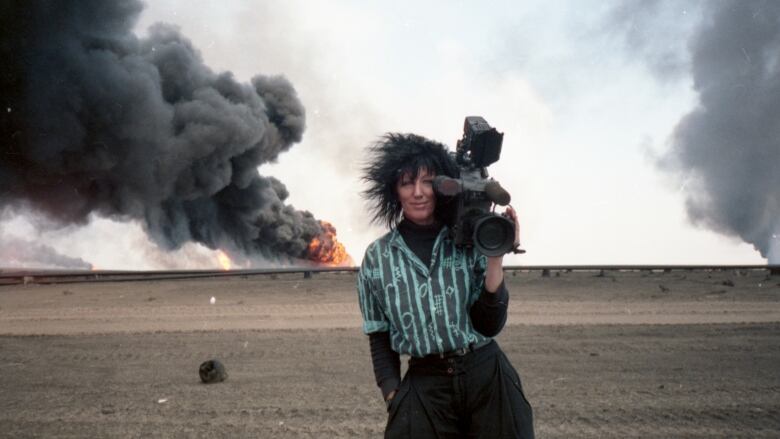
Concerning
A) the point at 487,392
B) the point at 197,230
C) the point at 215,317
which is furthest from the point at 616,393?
the point at 197,230

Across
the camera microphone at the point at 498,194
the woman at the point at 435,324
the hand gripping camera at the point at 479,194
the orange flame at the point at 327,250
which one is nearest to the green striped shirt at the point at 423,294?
the woman at the point at 435,324

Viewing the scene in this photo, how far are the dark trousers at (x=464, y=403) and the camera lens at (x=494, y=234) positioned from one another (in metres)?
0.41

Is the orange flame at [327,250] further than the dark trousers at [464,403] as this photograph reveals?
Yes

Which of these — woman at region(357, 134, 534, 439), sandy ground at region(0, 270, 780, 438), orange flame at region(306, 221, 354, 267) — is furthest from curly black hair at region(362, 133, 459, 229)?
orange flame at region(306, 221, 354, 267)

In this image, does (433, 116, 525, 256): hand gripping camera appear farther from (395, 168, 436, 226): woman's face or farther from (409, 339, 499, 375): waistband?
(409, 339, 499, 375): waistband

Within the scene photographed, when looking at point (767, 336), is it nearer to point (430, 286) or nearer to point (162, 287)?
point (430, 286)

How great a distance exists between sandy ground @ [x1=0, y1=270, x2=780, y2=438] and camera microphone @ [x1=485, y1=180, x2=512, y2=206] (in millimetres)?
3527

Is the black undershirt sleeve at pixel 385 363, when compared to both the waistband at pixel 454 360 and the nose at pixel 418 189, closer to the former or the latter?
the waistband at pixel 454 360

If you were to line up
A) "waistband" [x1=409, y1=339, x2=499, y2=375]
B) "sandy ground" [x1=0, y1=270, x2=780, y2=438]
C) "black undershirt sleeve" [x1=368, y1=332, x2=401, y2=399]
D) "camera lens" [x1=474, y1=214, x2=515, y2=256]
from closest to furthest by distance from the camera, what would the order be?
1. "camera lens" [x1=474, y1=214, x2=515, y2=256]
2. "waistband" [x1=409, y1=339, x2=499, y2=375]
3. "black undershirt sleeve" [x1=368, y1=332, x2=401, y2=399]
4. "sandy ground" [x1=0, y1=270, x2=780, y2=438]

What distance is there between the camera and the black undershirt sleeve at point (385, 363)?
8.06 feet

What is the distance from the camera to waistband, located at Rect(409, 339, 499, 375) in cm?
231

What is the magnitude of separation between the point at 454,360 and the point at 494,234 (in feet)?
1.60

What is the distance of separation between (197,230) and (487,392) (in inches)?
1926

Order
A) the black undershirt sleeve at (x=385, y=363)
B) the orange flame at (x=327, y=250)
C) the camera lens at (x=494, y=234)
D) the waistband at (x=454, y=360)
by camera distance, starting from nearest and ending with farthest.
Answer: the camera lens at (x=494, y=234) → the waistband at (x=454, y=360) → the black undershirt sleeve at (x=385, y=363) → the orange flame at (x=327, y=250)
